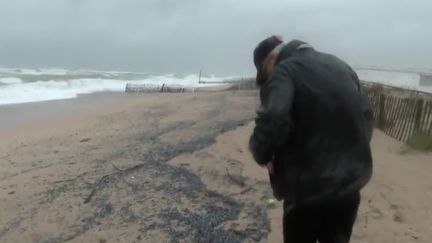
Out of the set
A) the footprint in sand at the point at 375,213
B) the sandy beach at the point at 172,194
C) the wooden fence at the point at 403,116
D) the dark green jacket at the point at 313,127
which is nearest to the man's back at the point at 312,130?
the dark green jacket at the point at 313,127

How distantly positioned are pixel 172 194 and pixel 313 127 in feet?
12.8

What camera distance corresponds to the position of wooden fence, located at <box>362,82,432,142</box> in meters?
8.92

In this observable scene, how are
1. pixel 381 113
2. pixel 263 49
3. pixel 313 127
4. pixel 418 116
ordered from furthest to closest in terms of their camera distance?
1. pixel 381 113
2. pixel 418 116
3. pixel 263 49
4. pixel 313 127

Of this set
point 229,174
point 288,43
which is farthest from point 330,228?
point 229,174

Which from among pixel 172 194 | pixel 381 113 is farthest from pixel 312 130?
pixel 381 113

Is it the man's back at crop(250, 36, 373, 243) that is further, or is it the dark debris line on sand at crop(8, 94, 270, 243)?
the dark debris line on sand at crop(8, 94, 270, 243)

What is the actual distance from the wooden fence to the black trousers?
245 inches

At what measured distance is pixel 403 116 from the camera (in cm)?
989

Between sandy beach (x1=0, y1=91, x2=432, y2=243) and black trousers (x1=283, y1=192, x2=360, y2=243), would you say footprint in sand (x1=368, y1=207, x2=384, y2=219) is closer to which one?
sandy beach (x1=0, y1=91, x2=432, y2=243)

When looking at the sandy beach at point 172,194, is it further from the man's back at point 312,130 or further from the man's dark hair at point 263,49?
the man's dark hair at point 263,49

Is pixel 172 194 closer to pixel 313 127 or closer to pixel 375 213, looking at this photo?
pixel 375 213

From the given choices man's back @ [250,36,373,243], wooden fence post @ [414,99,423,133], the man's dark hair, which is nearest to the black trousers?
man's back @ [250,36,373,243]

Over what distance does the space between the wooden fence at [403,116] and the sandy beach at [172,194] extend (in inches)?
12.6

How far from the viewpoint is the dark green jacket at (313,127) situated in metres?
2.26
